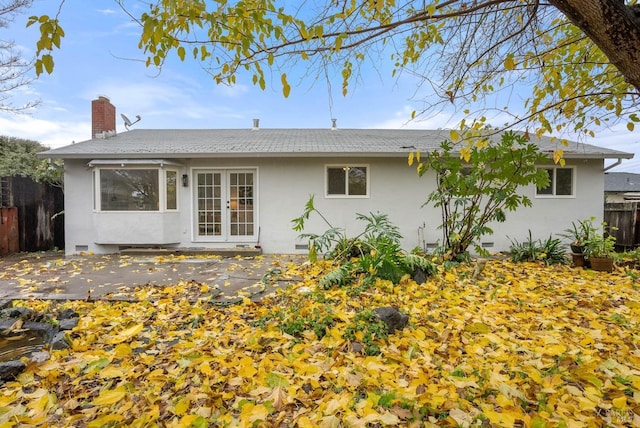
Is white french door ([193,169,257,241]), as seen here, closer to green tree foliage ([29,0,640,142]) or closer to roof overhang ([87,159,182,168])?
roof overhang ([87,159,182,168])

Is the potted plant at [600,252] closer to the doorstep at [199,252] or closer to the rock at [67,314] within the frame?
the doorstep at [199,252]

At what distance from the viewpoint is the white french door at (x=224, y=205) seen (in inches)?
322

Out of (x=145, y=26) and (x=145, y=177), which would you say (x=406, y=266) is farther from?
(x=145, y=177)

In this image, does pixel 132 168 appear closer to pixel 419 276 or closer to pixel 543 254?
pixel 419 276

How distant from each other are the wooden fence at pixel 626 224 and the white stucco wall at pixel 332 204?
1031 mm

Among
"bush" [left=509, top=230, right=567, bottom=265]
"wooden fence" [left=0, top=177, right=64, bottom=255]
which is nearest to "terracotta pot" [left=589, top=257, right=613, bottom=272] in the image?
"bush" [left=509, top=230, right=567, bottom=265]

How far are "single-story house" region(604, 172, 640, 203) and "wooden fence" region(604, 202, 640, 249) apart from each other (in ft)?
43.3

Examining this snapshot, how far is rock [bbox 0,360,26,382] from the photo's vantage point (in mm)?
2359

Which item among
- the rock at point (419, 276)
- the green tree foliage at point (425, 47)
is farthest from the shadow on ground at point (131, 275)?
the green tree foliage at point (425, 47)

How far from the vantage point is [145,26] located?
1.85 m

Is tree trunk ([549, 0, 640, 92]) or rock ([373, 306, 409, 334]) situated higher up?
tree trunk ([549, 0, 640, 92])

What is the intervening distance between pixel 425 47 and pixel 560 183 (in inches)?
274

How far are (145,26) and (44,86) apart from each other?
354 inches

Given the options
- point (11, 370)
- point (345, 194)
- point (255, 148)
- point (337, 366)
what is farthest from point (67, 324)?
point (345, 194)
